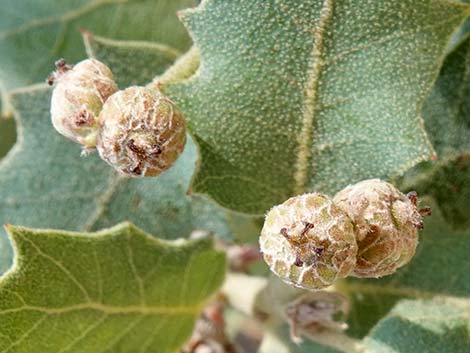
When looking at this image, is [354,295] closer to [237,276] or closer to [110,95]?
[237,276]

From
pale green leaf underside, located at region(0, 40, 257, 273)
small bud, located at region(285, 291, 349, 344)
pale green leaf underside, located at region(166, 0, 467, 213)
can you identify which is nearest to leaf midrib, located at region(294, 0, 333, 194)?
pale green leaf underside, located at region(166, 0, 467, 213)

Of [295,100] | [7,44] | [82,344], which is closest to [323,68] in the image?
[295,100]

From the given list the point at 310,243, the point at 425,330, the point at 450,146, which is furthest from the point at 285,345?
the point at 310,243

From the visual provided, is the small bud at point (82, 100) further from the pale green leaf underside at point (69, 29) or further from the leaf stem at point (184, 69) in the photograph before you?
the pale green leaf underside at point (69, 29)

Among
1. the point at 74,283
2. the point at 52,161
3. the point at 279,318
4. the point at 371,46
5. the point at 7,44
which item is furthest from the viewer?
the point at 7,44

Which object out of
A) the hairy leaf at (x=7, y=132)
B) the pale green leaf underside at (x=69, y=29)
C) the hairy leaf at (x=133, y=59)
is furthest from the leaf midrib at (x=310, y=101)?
the hairy leaf at (x=7, y=132)

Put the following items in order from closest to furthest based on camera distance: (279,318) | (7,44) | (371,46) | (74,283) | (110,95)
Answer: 1. (110,95)
2. (371,46)
3. (74,283)
4. (279,318)
5. (7,44)

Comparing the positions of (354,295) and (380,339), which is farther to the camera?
(354,295)
